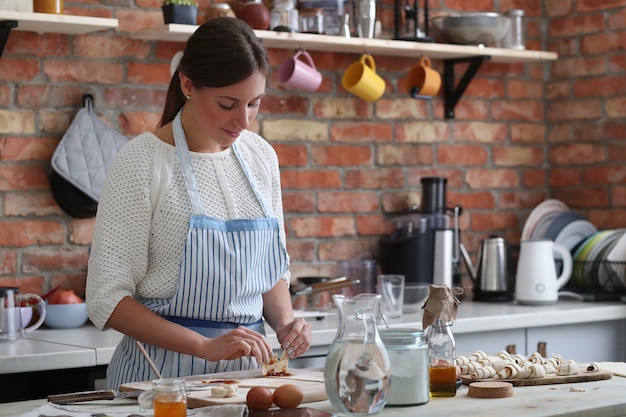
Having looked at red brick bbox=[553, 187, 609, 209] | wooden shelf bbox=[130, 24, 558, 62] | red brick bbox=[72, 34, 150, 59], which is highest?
wooden shelf bbox=[130, 24, 558, 62]

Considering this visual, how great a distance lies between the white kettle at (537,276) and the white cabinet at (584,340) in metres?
0.14

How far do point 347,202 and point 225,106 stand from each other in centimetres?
161

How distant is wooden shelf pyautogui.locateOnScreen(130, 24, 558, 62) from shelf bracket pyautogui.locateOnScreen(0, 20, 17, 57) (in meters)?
0.44

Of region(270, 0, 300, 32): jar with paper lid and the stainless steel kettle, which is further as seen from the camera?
the stainless steel kettle

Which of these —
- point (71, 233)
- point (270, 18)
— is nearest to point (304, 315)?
point (71, 233)

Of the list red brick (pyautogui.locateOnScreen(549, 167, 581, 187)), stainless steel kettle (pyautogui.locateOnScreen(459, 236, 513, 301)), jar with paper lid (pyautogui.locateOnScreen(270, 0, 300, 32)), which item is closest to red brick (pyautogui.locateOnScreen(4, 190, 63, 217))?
jar with paper lid (pyautogui.locateOnScreen(270, 0, 300, 32))

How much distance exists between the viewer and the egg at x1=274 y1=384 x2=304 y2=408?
179cm

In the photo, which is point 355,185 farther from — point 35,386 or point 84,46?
point 35,386

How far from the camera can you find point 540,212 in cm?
415

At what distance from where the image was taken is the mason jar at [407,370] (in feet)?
6.07

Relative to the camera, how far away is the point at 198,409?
1793mm

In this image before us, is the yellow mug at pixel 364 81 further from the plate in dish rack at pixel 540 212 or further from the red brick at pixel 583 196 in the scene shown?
the red brick at pixel 583 196

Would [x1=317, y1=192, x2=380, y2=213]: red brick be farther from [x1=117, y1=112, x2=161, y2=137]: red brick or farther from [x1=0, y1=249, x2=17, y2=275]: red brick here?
[x1=0, y1=249, x2=17, y2=275]: red brick

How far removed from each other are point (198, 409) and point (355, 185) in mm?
2153
